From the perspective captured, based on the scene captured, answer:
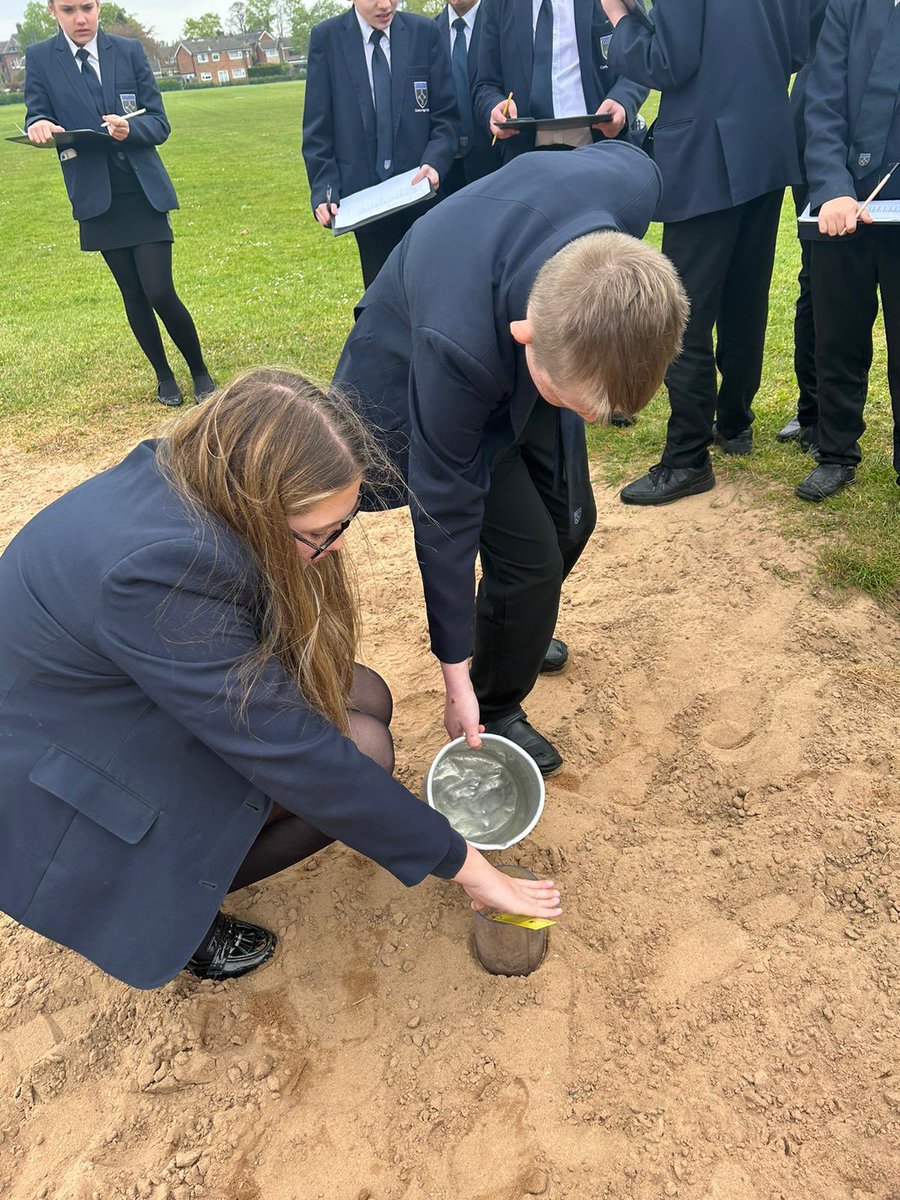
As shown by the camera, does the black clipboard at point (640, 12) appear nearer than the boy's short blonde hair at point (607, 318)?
No

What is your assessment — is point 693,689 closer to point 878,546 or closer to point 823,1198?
point 878,546

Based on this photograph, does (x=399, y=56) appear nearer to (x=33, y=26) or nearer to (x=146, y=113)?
(x=146, y=113)

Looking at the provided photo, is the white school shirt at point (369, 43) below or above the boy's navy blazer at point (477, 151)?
above

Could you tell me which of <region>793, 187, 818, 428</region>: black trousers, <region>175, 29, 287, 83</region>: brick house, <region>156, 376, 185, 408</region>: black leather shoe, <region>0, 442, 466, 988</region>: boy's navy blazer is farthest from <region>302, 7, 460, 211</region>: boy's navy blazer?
<region>175, 29, 287, 83</region>: brick house

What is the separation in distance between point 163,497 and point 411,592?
6.55 ft

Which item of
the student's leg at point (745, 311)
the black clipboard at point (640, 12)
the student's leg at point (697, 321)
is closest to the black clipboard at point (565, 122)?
the black clipboard at point (640, 12)

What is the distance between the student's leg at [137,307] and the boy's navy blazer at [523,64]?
1982 millimetres

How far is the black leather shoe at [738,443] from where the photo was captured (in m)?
3.89

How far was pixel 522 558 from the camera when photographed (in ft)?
7.22

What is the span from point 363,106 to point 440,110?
39 centimetres

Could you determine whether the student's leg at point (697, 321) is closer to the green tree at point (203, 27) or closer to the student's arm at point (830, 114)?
the student's arm at point (830, 114)

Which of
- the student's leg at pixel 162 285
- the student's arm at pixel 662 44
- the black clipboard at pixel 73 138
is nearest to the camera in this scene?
the student's arm at pixel 662 44

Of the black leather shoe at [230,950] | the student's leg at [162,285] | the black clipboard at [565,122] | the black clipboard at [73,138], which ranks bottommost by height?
the black leather shoe at [230,950]

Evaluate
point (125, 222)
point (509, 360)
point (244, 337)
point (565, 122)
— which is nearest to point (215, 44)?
point (244, 337)
